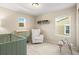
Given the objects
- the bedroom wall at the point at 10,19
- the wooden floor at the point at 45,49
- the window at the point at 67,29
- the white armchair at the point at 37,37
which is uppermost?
the bedroom wall at the point at 10,19

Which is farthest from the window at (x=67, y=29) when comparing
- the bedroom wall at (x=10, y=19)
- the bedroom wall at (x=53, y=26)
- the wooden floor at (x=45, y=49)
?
the bedroom wall at (x=10, y=19)

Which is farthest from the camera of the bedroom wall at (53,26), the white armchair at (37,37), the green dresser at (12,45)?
the white armchair at (37,37)

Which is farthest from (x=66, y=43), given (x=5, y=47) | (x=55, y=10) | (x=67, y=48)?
(x=5, y=47)

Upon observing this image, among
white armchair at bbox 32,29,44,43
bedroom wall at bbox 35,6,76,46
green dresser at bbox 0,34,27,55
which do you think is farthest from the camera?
white armchair at bbox 32,29,44,43

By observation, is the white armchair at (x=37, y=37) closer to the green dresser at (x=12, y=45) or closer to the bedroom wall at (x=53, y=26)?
the bedroom wall at (x=53, y=26)

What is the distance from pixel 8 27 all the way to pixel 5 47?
40cm

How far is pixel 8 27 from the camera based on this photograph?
1.50 m

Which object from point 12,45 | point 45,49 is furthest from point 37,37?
point 12,45

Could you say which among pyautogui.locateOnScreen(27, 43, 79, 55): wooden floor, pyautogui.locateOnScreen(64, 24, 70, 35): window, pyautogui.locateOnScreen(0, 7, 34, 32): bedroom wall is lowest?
pyautogui.locateOnScreen(27, 43, 79, 55): wooden floor

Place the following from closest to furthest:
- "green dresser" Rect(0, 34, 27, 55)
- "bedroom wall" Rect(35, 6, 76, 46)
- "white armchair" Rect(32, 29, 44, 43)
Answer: "green dresser" Rect(0, 34, 27, 55), "bedroom wall" Rect(35, 6, 76, 46), "white armchair" Rect(32, 29, 44, 43)

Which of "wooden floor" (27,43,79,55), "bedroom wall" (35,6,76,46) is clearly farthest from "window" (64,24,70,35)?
"wooden floor" (27,43,79,55)

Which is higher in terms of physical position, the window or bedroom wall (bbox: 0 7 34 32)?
bedroom wall (bbox: 0 7 34 32)

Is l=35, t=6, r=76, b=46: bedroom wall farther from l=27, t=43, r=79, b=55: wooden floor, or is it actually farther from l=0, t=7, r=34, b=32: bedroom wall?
l=0, t=7, r=34, b=32: bedroom wall

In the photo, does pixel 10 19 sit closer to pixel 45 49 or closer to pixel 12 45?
pixel 12 45
